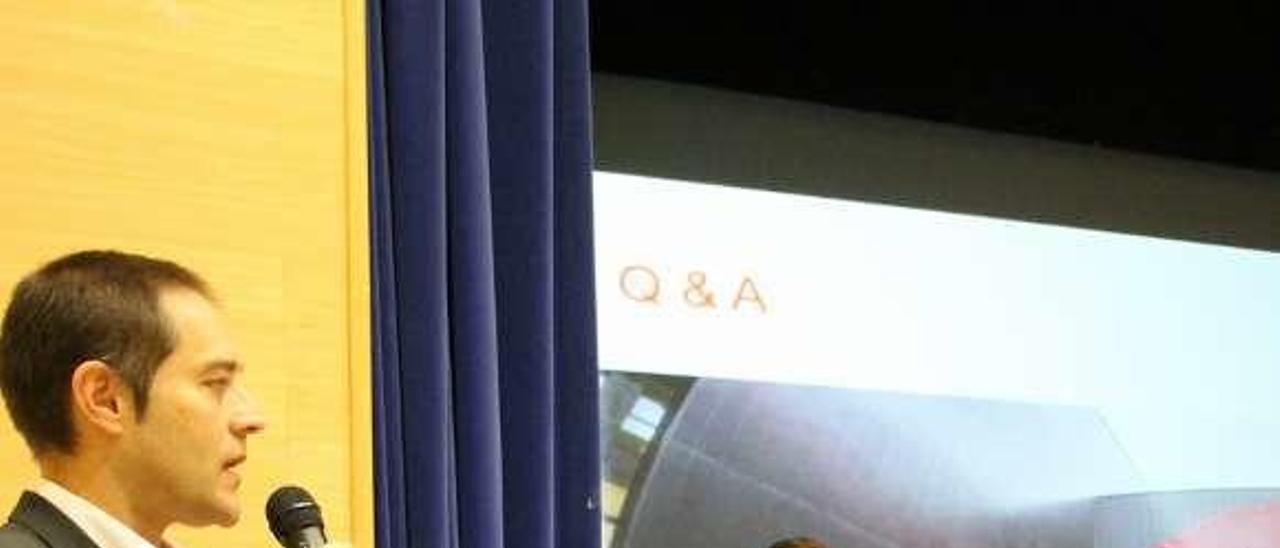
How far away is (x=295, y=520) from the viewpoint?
1.04 m

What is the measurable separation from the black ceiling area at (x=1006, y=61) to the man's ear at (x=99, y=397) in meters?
1.13

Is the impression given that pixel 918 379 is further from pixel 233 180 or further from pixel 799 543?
pixel 233 180

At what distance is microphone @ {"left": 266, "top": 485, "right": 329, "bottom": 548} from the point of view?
102 cm

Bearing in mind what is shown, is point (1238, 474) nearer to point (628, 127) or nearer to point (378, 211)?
point (628, 127)

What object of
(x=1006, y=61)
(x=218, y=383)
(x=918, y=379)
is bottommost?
(x=218, y=383)

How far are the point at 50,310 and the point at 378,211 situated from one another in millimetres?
275

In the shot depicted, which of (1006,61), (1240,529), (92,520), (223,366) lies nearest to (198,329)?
(223,366)

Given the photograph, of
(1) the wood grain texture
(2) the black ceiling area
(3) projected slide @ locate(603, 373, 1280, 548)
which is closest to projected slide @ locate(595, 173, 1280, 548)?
(3) projected slide @ locate(603, 373, 1280, 548)

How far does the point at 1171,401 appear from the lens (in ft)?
7.69

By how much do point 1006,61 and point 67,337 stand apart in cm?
155

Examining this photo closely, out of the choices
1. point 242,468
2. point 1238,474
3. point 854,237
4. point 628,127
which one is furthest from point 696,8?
point 242,468

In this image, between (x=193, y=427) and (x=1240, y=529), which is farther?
(x=1240, y=529)

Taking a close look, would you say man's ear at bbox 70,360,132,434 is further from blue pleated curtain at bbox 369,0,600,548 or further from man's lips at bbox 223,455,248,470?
blue pleated curtain at bbox 369,0,600,548

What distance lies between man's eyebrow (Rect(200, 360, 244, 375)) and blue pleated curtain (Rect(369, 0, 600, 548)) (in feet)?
0.46
